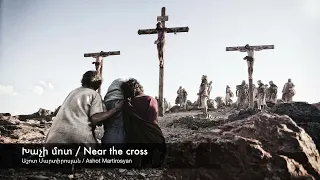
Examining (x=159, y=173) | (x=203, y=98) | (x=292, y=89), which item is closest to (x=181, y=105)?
(x=203, y=98)

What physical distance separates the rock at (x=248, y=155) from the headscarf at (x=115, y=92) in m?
1.02

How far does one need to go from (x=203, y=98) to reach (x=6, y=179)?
1010 centimetres

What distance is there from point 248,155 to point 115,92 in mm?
1803

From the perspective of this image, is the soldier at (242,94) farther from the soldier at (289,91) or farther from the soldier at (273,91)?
the soldier at (289,91)

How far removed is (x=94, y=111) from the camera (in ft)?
11.4

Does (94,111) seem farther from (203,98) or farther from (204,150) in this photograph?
(203,98)

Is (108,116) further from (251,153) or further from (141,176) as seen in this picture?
(251,153)

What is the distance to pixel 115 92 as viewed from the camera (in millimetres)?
3771

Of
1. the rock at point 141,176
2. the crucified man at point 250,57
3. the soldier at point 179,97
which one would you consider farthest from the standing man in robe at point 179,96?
the rock at point 141,176

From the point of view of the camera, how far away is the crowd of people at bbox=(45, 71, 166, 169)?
3.45 meters

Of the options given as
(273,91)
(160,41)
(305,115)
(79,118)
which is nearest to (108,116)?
(79,118)

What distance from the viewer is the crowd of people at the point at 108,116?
3.45 metres

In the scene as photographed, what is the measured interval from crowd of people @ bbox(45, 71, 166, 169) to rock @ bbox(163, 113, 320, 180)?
0.65 m

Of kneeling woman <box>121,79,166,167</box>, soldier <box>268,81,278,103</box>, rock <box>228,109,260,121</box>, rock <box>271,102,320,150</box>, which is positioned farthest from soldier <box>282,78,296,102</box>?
kneeling woman <box>121,79,166,167</box>
